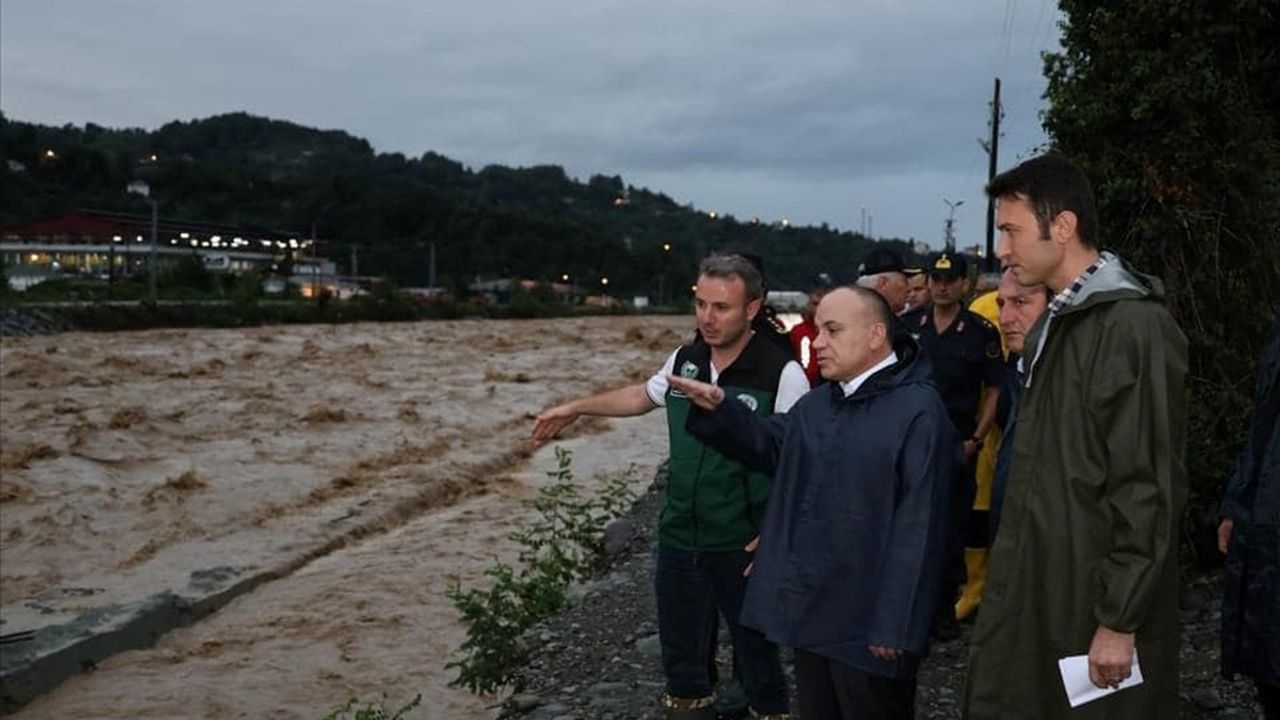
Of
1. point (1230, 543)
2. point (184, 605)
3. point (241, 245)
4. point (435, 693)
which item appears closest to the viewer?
point (1230, 543)

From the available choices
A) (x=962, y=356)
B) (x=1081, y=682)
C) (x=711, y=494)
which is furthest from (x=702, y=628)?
(x=962, y=356)

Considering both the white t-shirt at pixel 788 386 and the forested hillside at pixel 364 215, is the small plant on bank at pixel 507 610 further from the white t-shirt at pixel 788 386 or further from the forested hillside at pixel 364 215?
the forested hillside at pixel 364 215

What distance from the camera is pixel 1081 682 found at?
2623mm

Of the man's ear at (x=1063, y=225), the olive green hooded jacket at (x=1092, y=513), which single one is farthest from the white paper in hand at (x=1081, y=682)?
the man's ear at (x=1063, y=225)

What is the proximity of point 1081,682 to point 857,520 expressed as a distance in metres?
0.84

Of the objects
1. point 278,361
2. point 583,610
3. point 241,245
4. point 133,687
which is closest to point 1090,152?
point 583,610

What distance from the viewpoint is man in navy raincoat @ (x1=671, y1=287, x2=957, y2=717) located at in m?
3.18

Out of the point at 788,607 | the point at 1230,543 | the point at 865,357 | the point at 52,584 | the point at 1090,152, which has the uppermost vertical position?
the point at 1090,152

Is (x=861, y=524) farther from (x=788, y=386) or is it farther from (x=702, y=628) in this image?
(x=702, y=628)

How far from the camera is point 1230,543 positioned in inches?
133

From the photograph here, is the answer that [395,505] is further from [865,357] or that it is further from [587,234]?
[587,234]

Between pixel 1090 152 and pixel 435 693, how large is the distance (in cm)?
564

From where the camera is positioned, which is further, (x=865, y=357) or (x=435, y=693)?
(x=435, y=693)

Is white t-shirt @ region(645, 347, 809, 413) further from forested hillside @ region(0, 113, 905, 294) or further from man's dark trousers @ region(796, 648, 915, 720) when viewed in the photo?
forested hillside @ region(0, 113, 905, 294)
